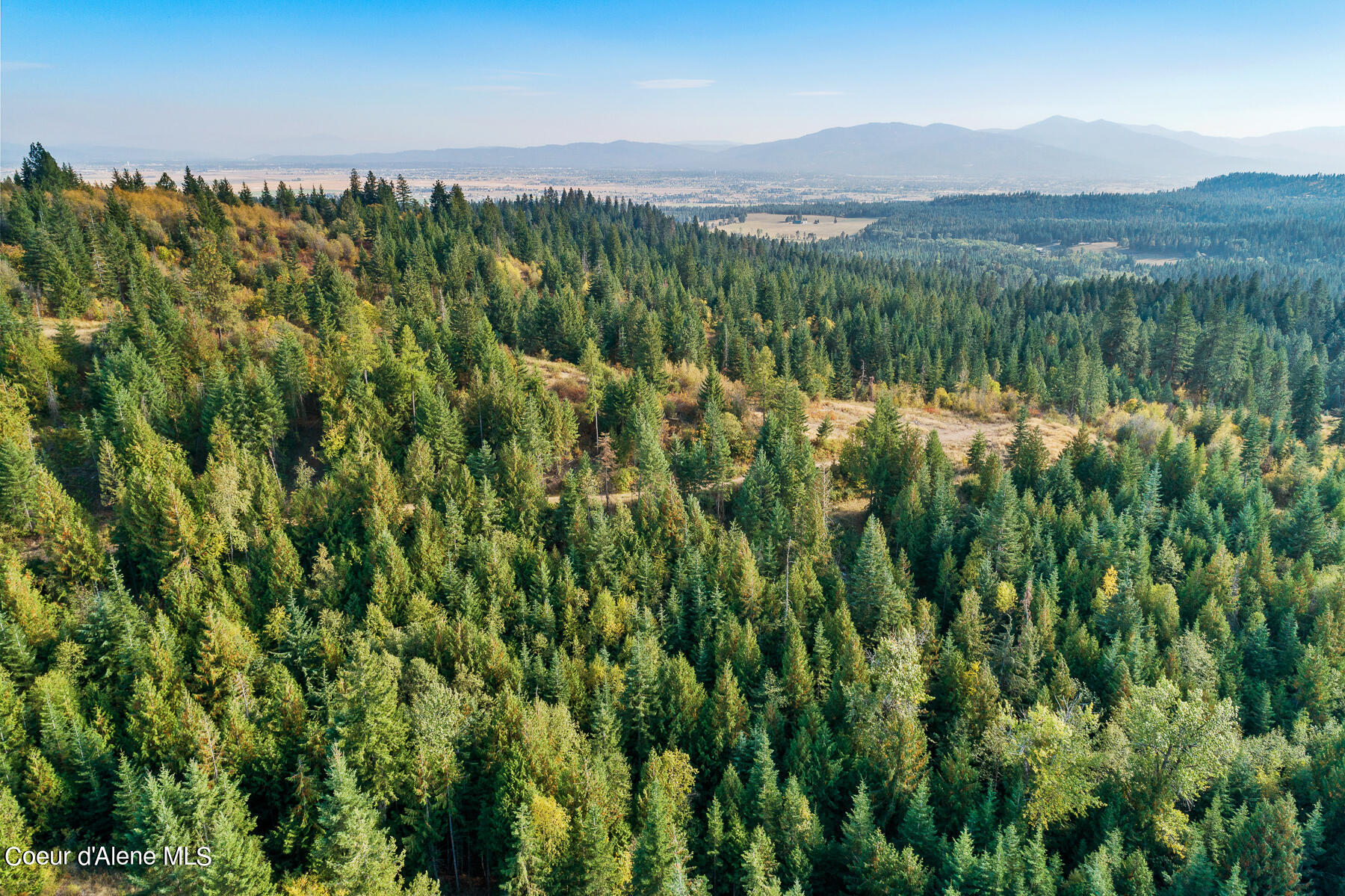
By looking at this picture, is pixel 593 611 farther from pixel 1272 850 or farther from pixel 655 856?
pixel 1272 850

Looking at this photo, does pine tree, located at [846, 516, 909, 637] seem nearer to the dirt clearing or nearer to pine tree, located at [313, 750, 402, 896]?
the dirt clearing

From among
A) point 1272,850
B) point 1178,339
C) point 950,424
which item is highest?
point 1178,339

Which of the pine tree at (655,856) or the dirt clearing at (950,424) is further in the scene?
the dirt clearing at (950,424)

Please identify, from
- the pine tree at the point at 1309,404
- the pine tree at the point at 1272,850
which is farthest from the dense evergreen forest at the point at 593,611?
the pine tree at the point at 1309,404

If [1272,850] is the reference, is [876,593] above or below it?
above

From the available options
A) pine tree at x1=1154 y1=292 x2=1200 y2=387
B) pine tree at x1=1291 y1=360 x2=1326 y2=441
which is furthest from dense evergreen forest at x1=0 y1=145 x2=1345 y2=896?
pine tree at x1=1154 y1=292 x2=1200 y2=387

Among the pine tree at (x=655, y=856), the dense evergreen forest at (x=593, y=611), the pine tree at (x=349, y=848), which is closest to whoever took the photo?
the pine tree at (x=349, y=848)

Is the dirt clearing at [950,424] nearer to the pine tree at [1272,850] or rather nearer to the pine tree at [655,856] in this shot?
the pine tree at [1272,850]

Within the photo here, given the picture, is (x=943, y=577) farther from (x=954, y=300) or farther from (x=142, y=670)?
(x=954, y=300)

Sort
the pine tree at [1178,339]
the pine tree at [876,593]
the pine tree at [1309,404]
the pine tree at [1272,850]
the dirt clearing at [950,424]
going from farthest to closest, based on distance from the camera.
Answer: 1. the pine tree at [1178,339]
2. the pine tree at [1309,404]
3. the dirt clearing at [950,424]
4. the pine tree at [876,593]
5. the pine tree at [1272,850]

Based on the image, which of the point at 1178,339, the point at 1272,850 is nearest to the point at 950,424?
the point at 1178,339
